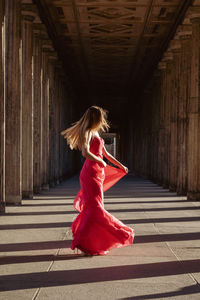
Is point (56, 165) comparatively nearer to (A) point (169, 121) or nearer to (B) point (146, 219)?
(A) point (169, 121)

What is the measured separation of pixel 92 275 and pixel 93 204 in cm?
142

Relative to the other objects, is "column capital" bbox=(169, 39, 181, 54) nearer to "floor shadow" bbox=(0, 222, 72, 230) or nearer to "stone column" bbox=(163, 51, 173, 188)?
"stone column" bbox=(163, 51, 173, 188)

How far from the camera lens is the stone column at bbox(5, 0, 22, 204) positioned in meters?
13.8

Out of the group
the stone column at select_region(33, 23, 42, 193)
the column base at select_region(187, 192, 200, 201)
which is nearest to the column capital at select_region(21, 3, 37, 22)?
the stone column at select_region(33, 23, 42, 193)

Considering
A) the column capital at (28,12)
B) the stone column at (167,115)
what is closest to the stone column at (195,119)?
the column capital at (28,12)

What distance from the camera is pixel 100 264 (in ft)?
19.8

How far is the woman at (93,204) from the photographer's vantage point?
6.55 m

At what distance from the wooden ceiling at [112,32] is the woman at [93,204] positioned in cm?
1135

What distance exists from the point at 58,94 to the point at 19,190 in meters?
14.7

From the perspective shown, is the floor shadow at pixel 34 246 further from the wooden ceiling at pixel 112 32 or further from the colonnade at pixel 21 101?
the wooden ceiling at pixel 112 32

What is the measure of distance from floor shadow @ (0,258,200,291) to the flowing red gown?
72cm

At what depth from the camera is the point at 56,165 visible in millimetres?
26094

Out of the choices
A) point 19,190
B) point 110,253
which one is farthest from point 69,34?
point 110,253

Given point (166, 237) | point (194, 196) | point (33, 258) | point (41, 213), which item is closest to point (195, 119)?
point (194, 196)
